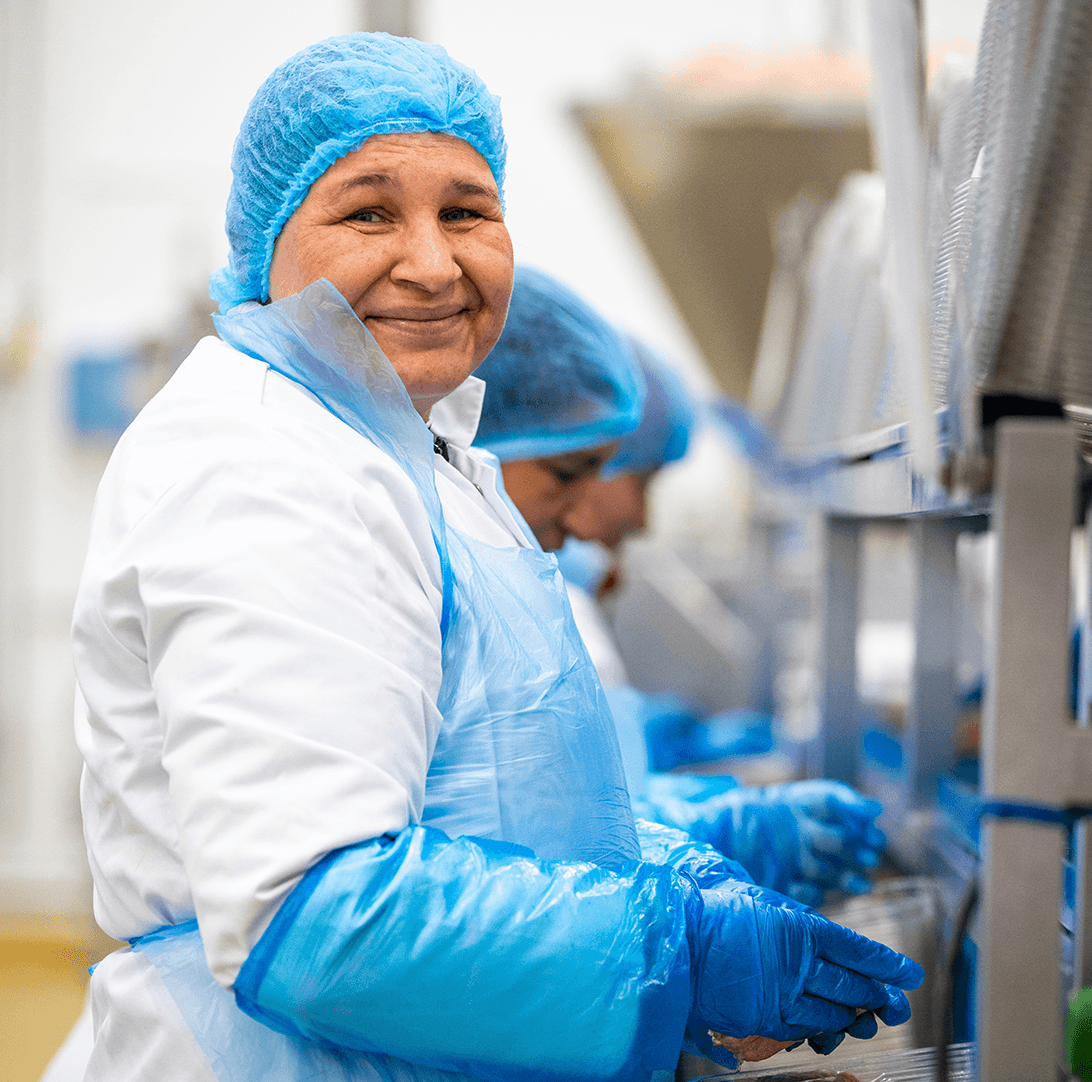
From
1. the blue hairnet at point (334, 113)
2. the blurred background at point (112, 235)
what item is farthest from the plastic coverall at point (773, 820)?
the blurred background at point (112, 235)

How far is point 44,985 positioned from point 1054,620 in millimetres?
3768

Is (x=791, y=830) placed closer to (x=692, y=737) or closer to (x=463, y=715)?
(x=463, y=715)

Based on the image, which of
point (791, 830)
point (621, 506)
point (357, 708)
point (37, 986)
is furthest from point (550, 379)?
point (37, 986)

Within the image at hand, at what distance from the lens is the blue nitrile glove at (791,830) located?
1.09 meters

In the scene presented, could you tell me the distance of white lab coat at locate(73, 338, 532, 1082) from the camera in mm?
546

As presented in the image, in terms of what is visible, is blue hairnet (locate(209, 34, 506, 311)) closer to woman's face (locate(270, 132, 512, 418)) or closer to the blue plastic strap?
woman's face (locate(270, 132, 512, 418))

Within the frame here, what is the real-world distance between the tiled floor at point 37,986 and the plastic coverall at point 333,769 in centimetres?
239

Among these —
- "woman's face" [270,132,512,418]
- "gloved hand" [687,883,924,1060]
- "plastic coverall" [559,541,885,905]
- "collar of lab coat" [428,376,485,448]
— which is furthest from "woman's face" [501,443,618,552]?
"gloved hand" [687,883,924,1060]

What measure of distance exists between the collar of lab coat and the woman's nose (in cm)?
23

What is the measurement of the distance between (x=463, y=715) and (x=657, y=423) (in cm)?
132

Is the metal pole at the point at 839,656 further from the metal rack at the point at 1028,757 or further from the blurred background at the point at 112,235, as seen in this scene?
the blurred background at the point at 112,235

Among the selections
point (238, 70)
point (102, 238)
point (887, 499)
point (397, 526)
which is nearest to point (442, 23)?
point (238, 70)

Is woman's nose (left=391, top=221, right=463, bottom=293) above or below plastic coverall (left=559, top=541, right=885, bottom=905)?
above

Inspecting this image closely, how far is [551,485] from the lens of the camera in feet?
4.33
